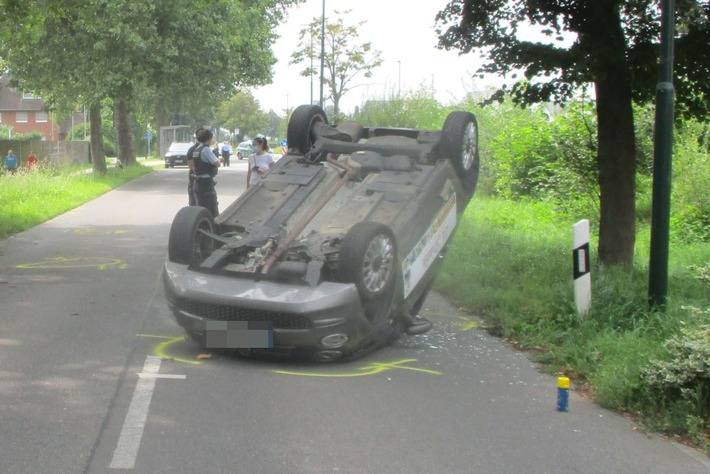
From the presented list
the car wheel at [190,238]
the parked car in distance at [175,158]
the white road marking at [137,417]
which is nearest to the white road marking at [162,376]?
the white road marking at [137,417]

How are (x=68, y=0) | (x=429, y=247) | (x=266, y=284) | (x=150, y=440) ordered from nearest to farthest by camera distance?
1. (x=150, y=440)
2. (x=266, y=284)
3. (x=429, y=247)
4. (x=68, y=0)

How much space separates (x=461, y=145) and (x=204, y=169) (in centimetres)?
593

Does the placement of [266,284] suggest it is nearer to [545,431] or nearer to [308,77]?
[545,431]

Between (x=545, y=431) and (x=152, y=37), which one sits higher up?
(x=152, y=37)

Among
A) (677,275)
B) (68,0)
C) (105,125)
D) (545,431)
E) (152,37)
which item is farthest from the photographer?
(105,125)

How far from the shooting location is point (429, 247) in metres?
8.33

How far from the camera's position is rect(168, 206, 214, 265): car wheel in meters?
7.73

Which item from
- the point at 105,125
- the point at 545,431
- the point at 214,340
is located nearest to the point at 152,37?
the point at 214,340

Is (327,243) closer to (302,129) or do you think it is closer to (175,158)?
(302,129)

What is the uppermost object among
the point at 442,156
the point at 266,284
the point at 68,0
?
the point at 68,0

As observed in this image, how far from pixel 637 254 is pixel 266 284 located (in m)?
6.91

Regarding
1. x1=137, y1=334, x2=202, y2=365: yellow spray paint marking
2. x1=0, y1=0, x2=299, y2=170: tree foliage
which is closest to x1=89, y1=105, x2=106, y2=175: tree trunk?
x1=0, y1=0, x2=299, y2=170: tree foliage

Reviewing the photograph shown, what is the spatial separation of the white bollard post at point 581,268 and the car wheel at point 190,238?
3258 millimetres

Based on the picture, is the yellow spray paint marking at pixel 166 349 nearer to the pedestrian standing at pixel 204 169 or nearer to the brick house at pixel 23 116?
the pedestrian standing at pixel 204 169
